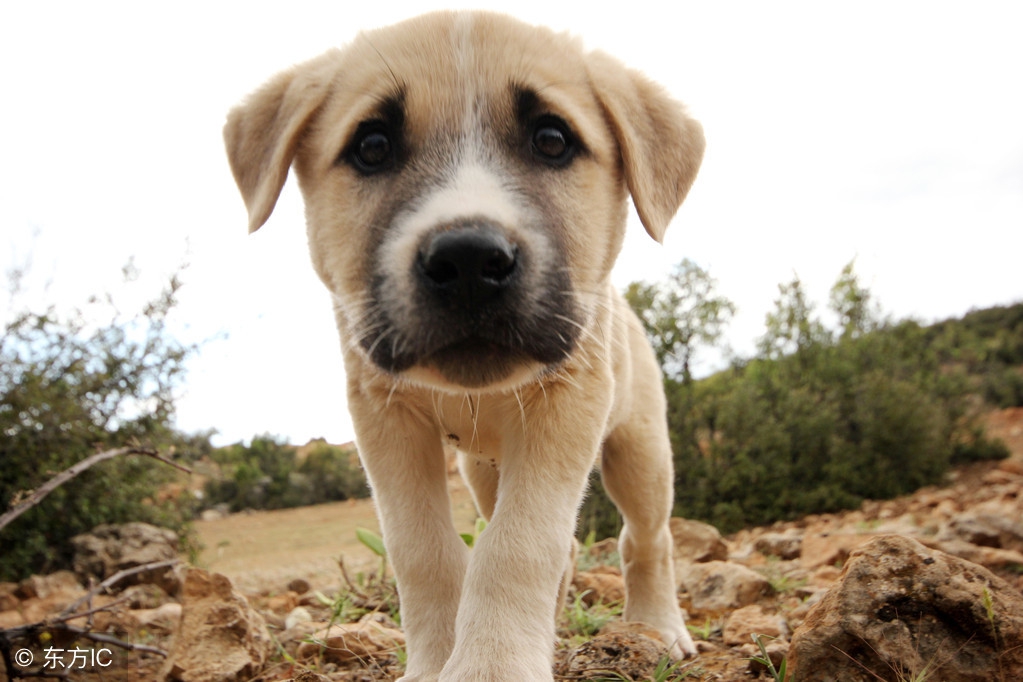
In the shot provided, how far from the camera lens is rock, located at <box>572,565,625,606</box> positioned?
4766 mm

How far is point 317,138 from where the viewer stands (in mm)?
2811

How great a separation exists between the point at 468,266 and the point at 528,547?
90cm

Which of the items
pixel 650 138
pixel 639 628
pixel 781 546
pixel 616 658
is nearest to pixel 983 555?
pixel 781 546

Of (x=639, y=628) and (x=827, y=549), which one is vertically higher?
(x=827, y=549)

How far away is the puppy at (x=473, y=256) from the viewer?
2.19 metres

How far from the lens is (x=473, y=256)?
2016 millimetres

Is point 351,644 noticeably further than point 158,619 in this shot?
No

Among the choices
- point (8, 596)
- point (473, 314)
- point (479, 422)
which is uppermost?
point (473, 314)

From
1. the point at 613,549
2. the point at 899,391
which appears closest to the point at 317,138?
the point at 613,549

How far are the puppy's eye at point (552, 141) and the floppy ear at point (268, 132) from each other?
0.84 m

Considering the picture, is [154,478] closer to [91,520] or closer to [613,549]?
[91,520]

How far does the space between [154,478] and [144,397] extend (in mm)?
1186

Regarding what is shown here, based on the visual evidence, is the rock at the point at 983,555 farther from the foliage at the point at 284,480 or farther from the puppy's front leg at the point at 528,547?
the foliage at the point at 284,480

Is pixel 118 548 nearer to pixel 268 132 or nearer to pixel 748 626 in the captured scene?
pixel 268 132
